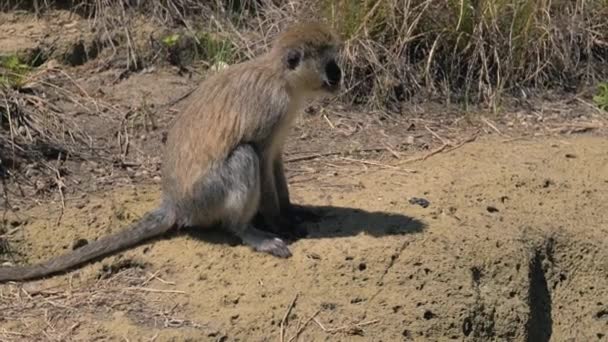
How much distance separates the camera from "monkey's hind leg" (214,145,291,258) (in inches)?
255

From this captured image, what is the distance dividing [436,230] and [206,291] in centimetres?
150

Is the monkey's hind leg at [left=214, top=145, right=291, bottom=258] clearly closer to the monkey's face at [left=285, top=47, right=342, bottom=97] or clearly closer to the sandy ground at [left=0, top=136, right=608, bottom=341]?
the sandy ground at [left=0, top=136, right=608, bottom=341]

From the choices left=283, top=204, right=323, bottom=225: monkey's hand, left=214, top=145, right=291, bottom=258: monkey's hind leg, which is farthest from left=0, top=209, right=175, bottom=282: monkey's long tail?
left=283, top=204, right=323, bottom=225: monkey's hand

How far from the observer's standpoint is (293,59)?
6699mm

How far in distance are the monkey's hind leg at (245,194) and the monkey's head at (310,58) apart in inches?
21.7

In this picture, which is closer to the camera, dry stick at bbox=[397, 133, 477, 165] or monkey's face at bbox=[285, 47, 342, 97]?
monkey's face at bbox=[285, 47, 342, 97]

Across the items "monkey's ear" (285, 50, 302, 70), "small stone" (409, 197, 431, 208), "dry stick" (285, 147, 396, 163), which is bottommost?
"dry stick" (285, 147, 396, 163)

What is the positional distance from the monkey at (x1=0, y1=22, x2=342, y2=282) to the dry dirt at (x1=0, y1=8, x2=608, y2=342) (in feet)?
0.37

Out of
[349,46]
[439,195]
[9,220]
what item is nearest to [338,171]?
[439,195]

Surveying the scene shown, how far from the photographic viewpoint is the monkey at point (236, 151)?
6520 millimetres

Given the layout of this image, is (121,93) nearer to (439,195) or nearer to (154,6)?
(154,6)

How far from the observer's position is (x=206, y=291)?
637 centimetres

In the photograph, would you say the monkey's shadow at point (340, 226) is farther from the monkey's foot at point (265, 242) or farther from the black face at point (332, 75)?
the black face at point (332, 75)

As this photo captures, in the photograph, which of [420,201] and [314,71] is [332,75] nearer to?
[314,71]
